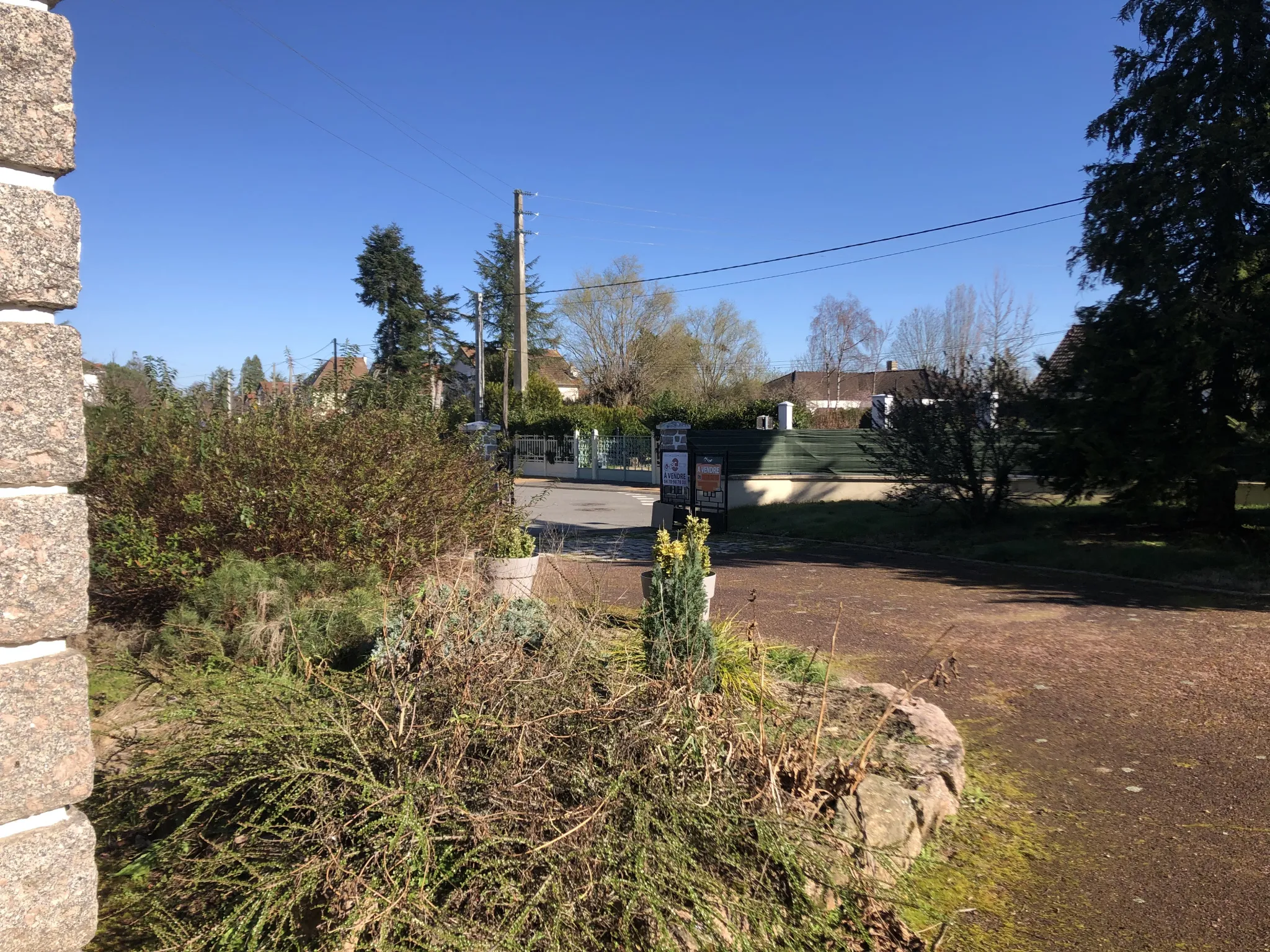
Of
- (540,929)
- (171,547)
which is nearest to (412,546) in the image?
(171,547)

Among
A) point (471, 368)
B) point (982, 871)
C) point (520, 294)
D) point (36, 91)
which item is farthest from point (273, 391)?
point (471, 368)

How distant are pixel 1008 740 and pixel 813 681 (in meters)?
1.17

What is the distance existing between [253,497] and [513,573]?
2122mm

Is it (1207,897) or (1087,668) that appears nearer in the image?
(1207,897)

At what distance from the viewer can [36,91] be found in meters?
2.08

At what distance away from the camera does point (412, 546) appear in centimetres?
696

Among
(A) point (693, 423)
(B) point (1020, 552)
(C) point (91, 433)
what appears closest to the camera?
(C) point (91, 433)

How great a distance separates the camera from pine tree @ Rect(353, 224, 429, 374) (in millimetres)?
43625

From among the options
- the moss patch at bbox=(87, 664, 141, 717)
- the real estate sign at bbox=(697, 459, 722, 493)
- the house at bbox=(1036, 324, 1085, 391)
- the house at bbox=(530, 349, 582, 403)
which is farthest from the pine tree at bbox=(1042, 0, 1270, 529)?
the house at bbox=(530, 349, 582, 403)

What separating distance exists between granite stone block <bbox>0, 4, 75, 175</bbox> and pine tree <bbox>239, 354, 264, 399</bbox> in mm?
6481

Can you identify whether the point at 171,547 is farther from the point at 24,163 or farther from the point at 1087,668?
the point at 1087,668

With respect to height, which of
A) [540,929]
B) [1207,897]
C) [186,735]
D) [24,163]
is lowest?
[1207,897]

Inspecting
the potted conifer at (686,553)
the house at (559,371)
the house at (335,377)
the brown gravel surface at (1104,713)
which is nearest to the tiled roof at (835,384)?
the house at (559,371)

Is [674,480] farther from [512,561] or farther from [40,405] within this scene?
[40,405]
